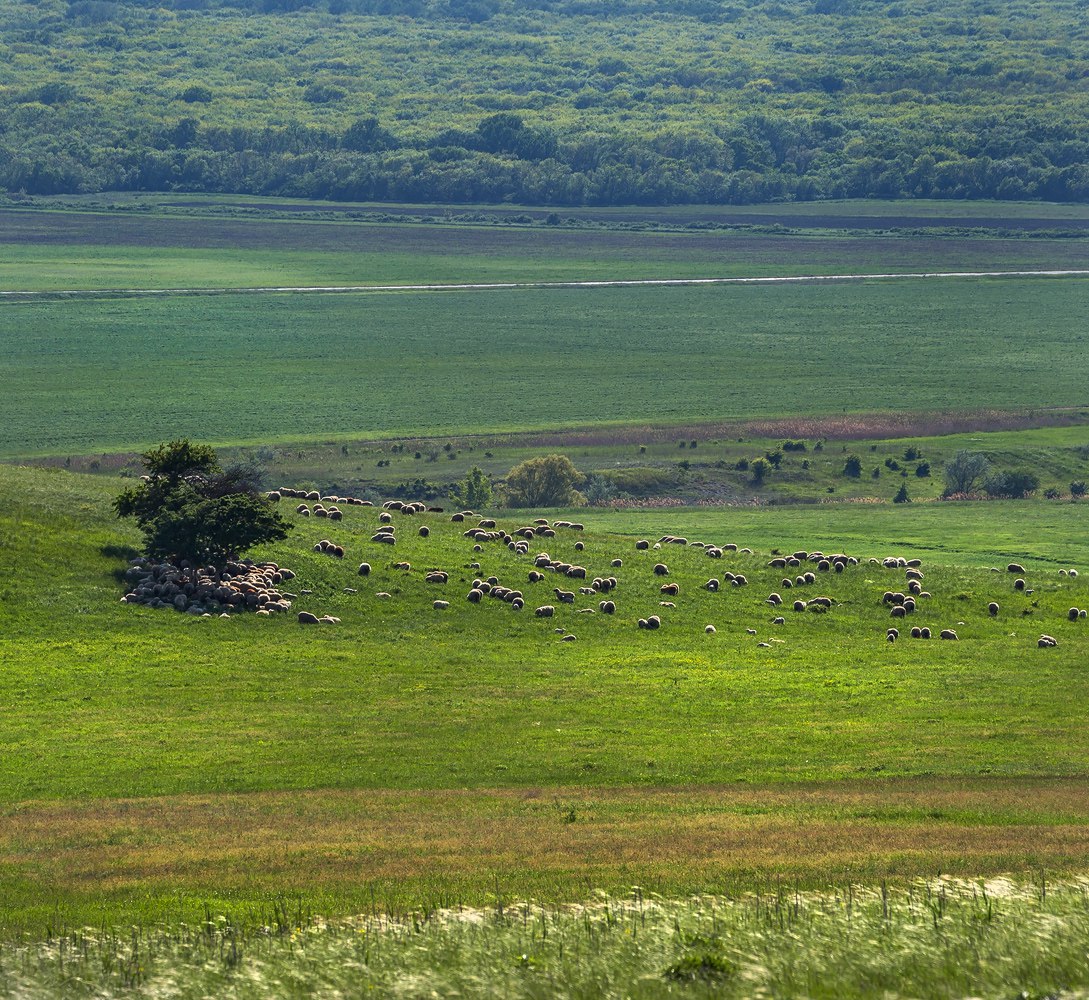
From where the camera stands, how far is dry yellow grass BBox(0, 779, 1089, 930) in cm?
2597

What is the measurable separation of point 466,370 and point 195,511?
115 meters

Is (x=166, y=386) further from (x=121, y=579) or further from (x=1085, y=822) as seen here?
(x=1085, y=822)

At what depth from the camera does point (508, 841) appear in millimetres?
28953

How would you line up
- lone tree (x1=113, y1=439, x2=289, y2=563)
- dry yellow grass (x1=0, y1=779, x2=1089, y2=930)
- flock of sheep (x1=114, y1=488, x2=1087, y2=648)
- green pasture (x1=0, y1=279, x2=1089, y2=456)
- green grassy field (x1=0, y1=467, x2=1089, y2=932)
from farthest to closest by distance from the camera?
1. green pasture (x1=0, y1=279, x2=1089, y2=456)
2. lone tree (x1=113, y1=439, x2=289, y2=563)
3. flock of sheep (x1=114, y1=488, x2=1087, y2=648)
4. green grassy field (x1=0, y1=467, x2=1089, y2=932)
5. dry yellow grass (x1=0, y1=779, x2=1089, y2=930)

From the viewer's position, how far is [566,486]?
10331 cm

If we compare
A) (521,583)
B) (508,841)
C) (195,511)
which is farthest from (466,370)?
(508,841)

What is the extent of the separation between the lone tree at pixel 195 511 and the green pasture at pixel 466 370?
228ft

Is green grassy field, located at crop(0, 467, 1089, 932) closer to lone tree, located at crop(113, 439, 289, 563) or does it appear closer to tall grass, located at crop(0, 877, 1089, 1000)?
tall grass, located at crop(0, 877, 1089, 1000)

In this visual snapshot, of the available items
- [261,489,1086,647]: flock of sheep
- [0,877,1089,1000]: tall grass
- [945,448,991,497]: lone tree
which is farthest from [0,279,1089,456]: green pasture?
[0,877,1089,1000]: tall grass

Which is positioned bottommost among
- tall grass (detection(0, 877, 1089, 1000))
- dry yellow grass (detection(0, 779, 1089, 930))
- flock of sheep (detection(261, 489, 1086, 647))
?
flock of sheep (detection(261, 489, 1086, 647))

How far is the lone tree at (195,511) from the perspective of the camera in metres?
50.5

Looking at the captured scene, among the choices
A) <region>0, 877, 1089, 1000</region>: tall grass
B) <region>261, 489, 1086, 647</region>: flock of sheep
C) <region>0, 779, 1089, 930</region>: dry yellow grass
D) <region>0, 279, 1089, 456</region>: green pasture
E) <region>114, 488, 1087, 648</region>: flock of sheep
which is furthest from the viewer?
<region>0, 279, 1089, 456</region>: green pasture

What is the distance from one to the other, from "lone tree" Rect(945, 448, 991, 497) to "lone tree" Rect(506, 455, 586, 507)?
25.3m

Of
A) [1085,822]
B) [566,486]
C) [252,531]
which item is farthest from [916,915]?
[566,486]
